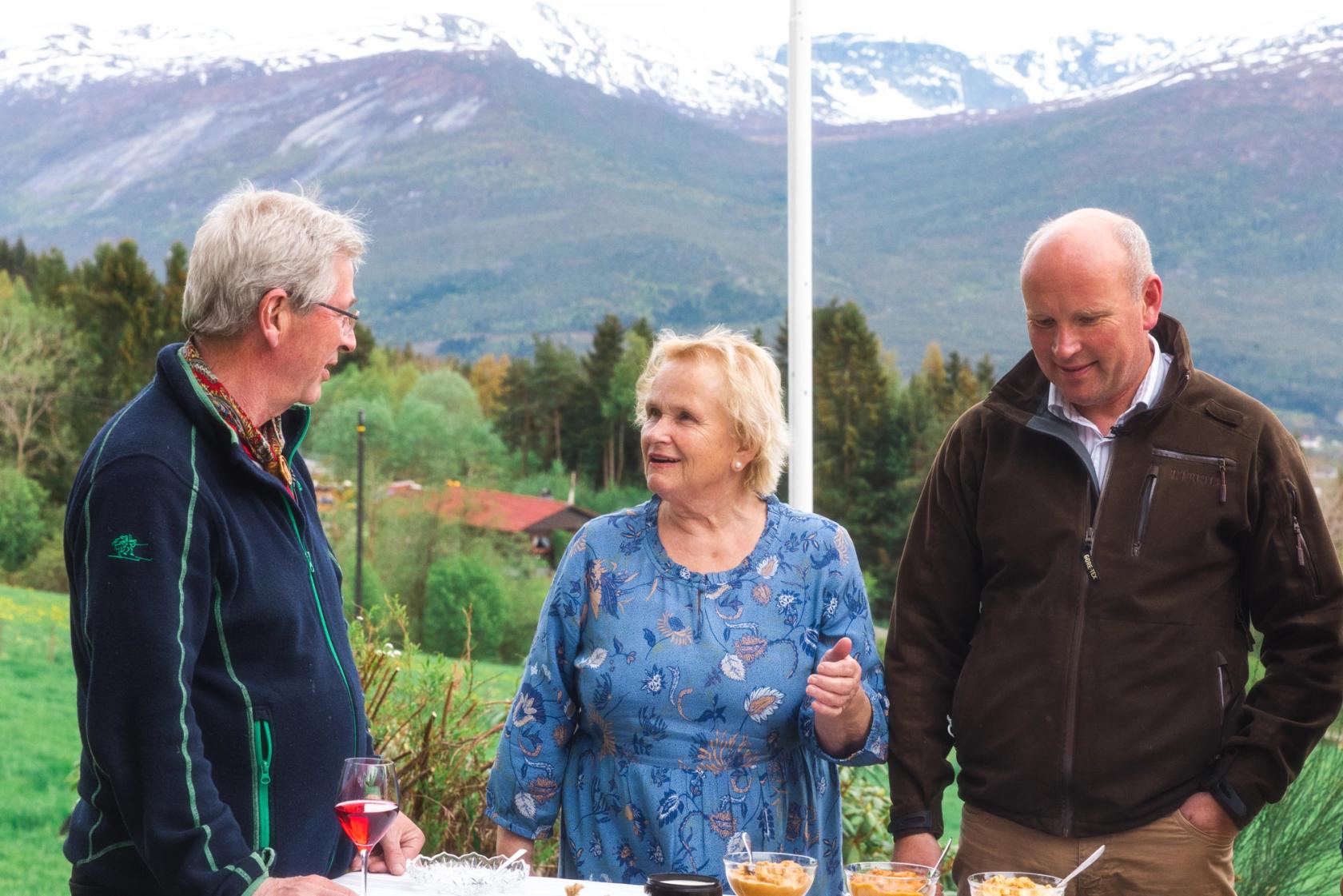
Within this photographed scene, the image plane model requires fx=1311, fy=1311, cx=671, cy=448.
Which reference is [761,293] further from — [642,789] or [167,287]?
[642,789]

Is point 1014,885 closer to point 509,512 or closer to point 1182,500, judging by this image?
point 1182,500

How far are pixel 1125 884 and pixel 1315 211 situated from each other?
11307 millimetres

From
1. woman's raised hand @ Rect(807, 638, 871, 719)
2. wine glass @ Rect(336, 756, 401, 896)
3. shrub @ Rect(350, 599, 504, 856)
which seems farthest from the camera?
shrub @ Rect(350, 599, 504, 856)

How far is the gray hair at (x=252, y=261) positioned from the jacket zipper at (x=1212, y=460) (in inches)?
54.7

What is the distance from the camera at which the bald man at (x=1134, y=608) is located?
2164mm

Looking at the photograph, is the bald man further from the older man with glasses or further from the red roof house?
the red roof house

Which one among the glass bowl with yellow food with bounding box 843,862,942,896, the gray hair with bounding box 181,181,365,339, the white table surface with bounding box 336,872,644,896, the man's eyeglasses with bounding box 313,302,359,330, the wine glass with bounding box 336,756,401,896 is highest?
the gray hair with bounding box 181,181,365,339

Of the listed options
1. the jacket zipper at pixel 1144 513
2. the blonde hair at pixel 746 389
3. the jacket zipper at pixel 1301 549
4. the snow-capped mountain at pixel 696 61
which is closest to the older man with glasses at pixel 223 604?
the blonde hair at pixel 746 389

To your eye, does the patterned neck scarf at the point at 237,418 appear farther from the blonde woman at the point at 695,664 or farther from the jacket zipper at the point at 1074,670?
the jacket zipper at the point at 1074,670

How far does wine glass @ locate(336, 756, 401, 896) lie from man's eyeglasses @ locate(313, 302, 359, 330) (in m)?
0.63

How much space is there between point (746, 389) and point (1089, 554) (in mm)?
652

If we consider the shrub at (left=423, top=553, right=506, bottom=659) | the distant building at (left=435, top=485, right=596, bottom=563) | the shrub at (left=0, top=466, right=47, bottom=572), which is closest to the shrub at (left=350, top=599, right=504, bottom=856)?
the shrub at (left=423, top=553, right=506, bottom=659)

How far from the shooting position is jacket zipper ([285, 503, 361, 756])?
187 cm

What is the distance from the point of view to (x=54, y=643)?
802 centimetres
